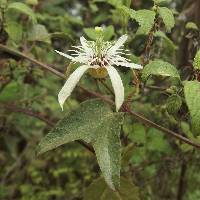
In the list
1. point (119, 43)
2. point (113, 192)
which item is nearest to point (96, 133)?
point (119, 43)

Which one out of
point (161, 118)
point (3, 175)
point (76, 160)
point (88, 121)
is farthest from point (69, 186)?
point (88, 121)

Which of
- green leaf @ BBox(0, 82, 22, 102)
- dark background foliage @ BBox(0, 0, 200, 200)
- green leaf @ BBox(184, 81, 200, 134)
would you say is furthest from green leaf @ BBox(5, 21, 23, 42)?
green leaf @ BBox(184, 81, 200, 134)

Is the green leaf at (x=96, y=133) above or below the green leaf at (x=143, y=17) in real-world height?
below

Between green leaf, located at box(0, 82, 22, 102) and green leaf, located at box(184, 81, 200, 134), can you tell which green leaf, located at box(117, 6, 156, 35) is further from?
green leaf, located at box(0, 82, 22, 102)

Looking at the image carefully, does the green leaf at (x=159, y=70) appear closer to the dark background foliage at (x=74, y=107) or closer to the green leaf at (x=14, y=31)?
the dark background foliage at (x=74, y=107)

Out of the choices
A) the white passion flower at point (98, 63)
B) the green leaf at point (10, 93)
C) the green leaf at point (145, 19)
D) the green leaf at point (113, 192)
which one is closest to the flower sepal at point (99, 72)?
the white passion flower at point (98, 63)

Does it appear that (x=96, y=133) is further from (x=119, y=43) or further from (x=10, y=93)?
(x=10, y=93)
